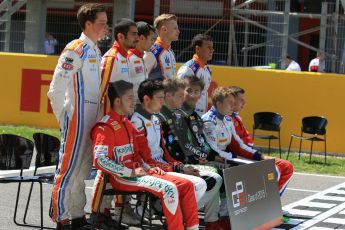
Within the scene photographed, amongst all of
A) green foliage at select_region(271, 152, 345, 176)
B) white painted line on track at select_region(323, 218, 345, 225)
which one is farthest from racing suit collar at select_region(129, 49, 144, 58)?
green foliage at select_region(271, 152, 345, 176)

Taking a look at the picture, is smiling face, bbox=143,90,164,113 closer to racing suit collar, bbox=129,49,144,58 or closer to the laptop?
the laptop

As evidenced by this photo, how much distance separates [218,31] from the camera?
663 inches

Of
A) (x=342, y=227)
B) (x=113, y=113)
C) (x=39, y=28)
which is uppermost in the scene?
(x=39, y=28)

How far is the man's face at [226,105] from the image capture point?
849cm

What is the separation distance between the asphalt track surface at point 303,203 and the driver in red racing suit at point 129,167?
1352 millimetres

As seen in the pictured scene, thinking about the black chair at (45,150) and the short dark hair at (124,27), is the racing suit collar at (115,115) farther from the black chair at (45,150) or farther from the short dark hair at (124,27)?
the short dark hair at (124,27)

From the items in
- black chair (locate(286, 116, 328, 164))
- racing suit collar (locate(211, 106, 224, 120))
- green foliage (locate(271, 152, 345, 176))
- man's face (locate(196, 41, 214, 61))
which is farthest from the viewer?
black chair (locate(286, 116, 328, 164))

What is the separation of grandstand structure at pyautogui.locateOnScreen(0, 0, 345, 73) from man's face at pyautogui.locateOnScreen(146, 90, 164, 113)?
8.39 metres

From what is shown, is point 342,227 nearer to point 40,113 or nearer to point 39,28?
point 40,113

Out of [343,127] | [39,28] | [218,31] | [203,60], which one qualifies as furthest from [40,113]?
[203,60]

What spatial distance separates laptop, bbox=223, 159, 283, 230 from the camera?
7.20 metres

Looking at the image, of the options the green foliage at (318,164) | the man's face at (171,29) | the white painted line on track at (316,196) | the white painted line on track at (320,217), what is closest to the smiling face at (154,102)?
the white painted line on track at (320,217)

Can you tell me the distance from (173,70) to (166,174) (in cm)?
307

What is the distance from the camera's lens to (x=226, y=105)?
850cm
